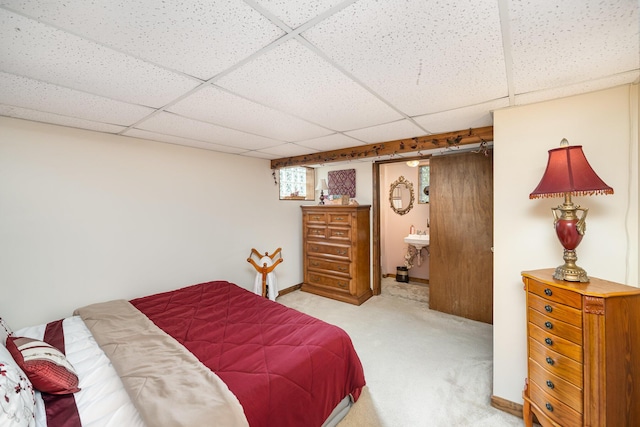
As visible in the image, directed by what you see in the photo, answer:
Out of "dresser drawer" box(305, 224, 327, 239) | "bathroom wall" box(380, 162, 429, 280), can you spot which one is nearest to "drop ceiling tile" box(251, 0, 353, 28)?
"dresser drawer" box(305, 224, 327, 239)

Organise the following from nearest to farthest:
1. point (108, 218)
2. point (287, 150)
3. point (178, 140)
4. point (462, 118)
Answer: point (462, 118)
point (108, 218)
point (178, 140)
point (287, 150)

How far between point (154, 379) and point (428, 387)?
79.0 inches

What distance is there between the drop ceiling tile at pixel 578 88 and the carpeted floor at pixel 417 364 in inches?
87.5

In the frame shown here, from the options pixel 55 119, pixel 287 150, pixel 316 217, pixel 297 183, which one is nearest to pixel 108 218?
pixel 55 119

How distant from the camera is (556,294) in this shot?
1.40m

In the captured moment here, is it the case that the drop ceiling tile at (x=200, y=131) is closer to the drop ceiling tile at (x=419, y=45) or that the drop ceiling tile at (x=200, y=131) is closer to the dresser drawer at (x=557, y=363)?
the drop ceiling tile at (x=419, y=45)

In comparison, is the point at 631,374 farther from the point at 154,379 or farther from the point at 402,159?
the point at 402,159

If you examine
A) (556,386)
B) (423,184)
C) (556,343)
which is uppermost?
(423,184)

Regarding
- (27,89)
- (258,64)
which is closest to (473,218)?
(258,64)

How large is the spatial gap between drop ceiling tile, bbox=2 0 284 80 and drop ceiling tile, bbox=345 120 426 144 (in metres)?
1.50

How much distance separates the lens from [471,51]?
1134mm

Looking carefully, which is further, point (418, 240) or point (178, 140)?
point (418, 240)

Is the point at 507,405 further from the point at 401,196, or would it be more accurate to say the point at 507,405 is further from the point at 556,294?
the point at 401,196

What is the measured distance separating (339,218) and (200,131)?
7.51 ft
